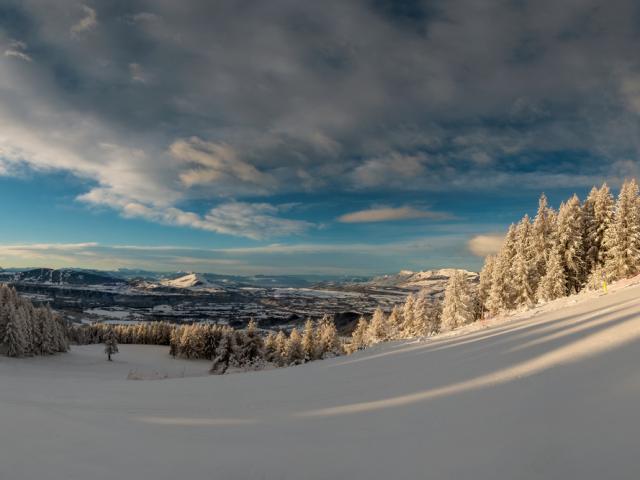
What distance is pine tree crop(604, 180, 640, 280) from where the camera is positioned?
34906 mm

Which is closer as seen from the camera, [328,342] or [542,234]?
[542,234]

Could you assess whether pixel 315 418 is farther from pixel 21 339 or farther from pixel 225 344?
pixel 21 339

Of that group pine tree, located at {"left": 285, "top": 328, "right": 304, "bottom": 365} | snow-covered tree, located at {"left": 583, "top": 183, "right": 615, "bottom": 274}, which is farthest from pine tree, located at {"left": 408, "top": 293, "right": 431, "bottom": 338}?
snow-covered tree, located at {"left": 583, "top": 183, "right": 615, "bottom": 274}

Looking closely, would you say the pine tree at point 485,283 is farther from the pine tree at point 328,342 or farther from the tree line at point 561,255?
the pine tree at point 328,342

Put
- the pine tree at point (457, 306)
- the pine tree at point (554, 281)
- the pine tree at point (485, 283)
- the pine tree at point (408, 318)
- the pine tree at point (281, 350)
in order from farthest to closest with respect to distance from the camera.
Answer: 1. the pine tree at point (281, 350)
2. the pine tree at point (408, 318)
3. the pine tree at point (485, 283)
4. the pine tree at point (457, 306)
5. the pine tree at point (554, 281)

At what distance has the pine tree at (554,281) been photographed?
120 ft

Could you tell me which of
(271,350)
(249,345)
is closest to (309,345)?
(249,345)

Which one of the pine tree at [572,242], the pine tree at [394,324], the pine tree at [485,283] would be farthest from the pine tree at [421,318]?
the pine tree at [572,242]

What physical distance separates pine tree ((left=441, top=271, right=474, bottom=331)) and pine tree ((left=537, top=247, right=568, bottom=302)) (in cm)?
899

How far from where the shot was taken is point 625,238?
35.8 metres

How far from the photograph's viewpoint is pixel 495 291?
4325cm

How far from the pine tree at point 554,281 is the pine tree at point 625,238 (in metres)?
4.12

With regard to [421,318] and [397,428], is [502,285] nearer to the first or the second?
[421,318]

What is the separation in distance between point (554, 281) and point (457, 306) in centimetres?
1143
